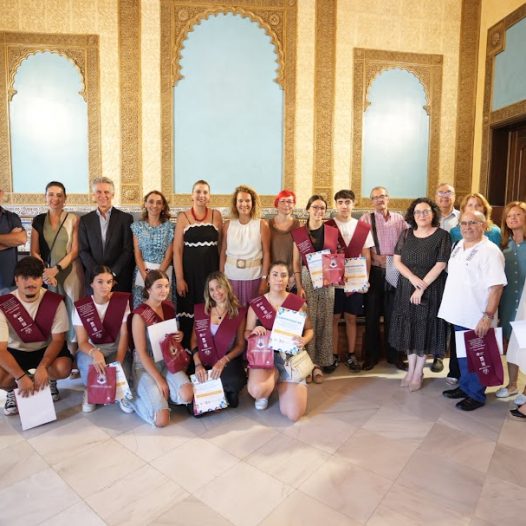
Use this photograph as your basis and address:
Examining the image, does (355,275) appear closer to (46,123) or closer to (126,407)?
(126,407)

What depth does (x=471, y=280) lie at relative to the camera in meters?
2.80

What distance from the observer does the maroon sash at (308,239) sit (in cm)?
319

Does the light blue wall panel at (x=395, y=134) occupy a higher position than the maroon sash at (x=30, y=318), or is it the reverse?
the light blue wall panel at (x=395, y=134)

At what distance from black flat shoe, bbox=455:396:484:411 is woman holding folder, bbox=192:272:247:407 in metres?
1.49

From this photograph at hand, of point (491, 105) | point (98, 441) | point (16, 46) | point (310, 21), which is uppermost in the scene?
point (310, 21)

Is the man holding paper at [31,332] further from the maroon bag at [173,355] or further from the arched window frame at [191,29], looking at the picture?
the arched window frame at [191,29]

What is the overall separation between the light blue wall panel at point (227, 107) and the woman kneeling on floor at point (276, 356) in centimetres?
296

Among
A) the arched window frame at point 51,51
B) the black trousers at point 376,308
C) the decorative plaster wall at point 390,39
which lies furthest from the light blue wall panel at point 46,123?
the black trousers at point 376,308

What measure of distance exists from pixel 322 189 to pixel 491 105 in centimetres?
237

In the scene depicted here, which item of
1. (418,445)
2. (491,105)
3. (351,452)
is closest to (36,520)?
(351,452)

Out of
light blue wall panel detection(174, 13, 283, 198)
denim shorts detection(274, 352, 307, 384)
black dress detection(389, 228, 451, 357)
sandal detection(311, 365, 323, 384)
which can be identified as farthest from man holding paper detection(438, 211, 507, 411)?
light blue wall panel detection(174, 13, 283, 198)

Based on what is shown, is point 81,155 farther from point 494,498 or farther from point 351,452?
point 494,498

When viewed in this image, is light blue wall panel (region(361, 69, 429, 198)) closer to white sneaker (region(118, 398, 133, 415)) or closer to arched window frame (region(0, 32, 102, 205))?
arched window frame (region(0, 32, 102, 205))

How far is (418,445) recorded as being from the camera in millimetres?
2426
